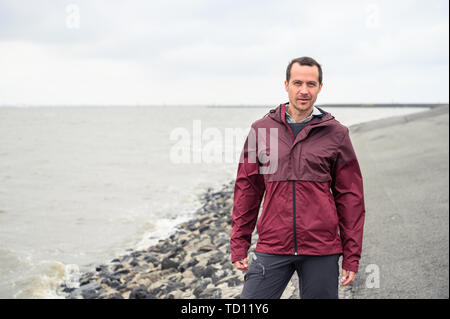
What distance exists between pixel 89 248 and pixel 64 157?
16.3 meters

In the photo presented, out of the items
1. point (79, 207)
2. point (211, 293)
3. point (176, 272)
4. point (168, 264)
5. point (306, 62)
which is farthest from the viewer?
point (79, 207)

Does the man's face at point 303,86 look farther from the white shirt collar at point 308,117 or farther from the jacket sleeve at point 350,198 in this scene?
the jacket sleeve at point 350,198

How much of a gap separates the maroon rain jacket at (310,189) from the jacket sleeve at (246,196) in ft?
0.04

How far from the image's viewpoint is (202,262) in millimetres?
7551

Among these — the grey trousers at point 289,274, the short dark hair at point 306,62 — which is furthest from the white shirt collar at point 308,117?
the grey trousers at point 289,274

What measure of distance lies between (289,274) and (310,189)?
606 mm

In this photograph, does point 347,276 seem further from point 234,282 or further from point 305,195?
point 234,282

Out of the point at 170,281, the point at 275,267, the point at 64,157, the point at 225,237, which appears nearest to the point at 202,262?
the point at 170,281

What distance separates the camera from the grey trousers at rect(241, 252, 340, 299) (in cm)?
236

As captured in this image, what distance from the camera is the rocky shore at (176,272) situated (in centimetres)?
623

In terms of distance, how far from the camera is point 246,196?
8.25 ft

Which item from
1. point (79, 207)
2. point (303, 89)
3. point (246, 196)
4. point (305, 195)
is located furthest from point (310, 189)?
point (79, 207)
